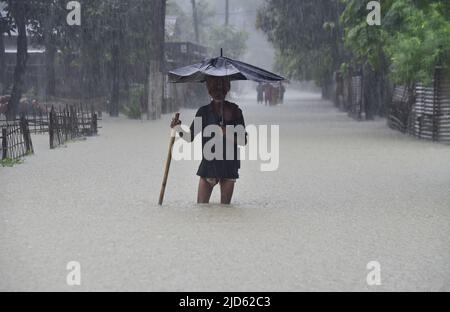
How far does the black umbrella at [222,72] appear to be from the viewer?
1098 centimetres

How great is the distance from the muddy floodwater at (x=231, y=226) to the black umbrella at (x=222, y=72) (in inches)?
68.6

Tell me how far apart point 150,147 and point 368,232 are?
42.2 feet

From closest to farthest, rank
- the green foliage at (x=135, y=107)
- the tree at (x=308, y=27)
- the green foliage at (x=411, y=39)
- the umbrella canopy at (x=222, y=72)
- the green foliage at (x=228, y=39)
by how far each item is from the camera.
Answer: the umbrella canopy at (x=222, y=72) → the green foliage at (x=411, y=39) → the green foliage at (x=135, y=107) → the tree at (x=308, y=27) → the green foliage at (x=228, y=39)

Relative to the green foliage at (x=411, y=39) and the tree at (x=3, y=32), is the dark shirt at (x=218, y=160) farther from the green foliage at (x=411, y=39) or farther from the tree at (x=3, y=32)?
the tree at (x=3, y=32)

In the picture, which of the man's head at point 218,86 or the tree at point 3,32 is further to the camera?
the tree at point 3,32

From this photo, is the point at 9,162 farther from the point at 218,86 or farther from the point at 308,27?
the point at 308,27

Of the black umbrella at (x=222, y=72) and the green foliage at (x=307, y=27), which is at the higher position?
the green foliage at (x=307, y=27)

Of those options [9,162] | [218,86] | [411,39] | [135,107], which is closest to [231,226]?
[218,86]

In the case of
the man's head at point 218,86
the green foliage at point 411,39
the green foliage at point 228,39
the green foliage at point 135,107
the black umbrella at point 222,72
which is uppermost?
the green foliage at point 228,39

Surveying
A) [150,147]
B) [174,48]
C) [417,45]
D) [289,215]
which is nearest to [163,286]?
[289,215]

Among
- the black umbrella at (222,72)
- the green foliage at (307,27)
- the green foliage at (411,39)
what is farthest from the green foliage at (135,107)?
the black umbrella at (222,72)

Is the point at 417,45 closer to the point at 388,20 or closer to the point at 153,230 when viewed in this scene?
the point at 388,20

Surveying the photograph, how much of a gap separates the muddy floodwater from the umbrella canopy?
5.72 feet

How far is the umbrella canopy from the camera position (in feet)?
36.0
